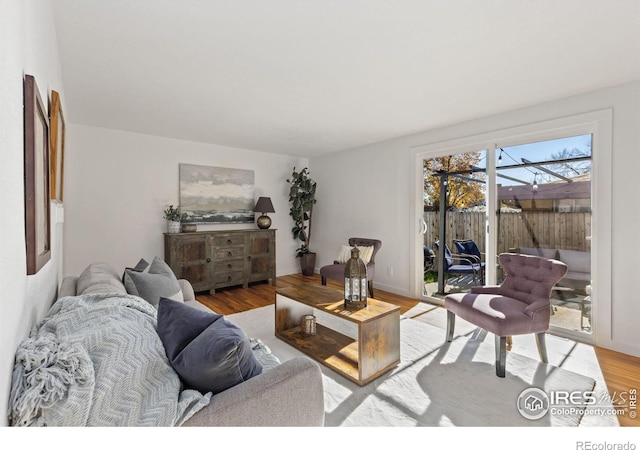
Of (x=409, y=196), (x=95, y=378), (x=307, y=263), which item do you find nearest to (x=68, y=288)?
(x=95, y=378)

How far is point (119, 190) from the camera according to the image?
407cm

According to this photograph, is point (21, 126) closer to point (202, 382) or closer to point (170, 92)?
point (202, 382)

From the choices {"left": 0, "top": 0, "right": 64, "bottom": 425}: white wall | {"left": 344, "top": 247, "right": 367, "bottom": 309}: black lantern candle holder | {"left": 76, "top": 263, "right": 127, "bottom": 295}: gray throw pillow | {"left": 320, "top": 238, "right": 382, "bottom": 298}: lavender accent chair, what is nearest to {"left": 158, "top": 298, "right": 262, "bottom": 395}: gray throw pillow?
{"left": 0, "top": 0, "right": 64, "bottom": 425}: white wall

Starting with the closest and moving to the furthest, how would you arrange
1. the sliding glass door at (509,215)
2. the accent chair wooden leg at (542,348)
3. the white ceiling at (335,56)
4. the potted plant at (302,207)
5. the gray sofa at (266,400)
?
1. the gray sofa at (266,400)
2. the white ceiling at (335,56)
3. the accent chair wooden leg at (542,348)
4. the sliding glass door at (509,215)
5. the potted plant at (302,207)

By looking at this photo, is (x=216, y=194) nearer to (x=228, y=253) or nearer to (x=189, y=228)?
(x=189, y=228)

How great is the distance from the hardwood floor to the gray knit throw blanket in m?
2.44

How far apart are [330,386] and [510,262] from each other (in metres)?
1.96

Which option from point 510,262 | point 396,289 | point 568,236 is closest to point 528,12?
point 510,262

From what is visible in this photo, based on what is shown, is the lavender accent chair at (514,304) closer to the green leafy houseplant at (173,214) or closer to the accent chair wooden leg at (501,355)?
the accent chair wooden leg at (501,355)

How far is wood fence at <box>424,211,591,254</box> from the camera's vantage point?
115 inches

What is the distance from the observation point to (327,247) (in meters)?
5.68

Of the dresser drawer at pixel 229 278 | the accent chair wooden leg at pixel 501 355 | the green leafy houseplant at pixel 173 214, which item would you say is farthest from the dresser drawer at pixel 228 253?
the accent chair wooden leg at pixel 501 355

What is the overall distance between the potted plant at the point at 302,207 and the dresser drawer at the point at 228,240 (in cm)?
129

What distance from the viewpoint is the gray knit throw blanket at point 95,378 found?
2.66 ft
